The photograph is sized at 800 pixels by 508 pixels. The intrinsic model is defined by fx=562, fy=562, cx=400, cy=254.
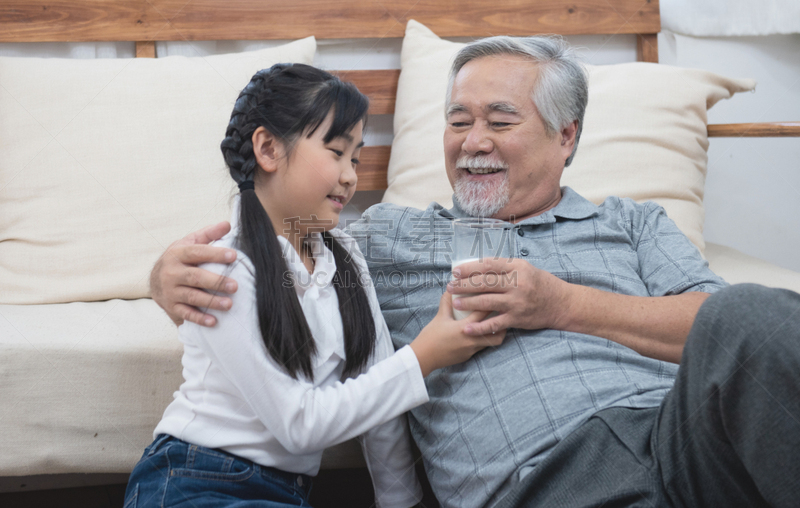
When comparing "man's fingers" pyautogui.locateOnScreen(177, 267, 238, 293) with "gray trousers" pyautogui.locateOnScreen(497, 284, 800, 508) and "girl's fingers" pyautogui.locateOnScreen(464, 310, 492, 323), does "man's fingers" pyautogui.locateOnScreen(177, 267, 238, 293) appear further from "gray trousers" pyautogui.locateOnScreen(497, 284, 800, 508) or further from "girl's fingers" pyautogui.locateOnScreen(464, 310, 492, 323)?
"gray trousers" pyautogui.locateOnScreen(497, 284, 800, 508)

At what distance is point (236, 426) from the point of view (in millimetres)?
850

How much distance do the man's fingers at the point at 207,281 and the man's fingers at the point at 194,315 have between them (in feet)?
0.11

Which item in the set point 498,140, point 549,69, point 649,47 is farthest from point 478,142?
point 649,47

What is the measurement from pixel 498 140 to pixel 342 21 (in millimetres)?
832

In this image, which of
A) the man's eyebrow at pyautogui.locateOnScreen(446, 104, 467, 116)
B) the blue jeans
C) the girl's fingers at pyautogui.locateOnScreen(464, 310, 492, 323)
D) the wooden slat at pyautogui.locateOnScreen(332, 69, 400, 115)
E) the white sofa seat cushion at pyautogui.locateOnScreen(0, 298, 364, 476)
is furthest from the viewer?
the wooden slat at pyautogui.locateOnScreen(332, 69, 400, 115)

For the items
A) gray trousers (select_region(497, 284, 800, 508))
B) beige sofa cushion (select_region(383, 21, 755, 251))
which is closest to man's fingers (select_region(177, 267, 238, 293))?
gray trousers (select_region(497, 284, 800, 508))

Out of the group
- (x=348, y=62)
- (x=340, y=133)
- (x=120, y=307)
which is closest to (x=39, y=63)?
(x=120, y=307)

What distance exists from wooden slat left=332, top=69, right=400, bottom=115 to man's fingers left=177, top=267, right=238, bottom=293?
1.08m

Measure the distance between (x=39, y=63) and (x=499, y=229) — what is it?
131 centimetres

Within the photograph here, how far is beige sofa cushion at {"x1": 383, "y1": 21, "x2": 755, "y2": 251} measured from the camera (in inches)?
56.7

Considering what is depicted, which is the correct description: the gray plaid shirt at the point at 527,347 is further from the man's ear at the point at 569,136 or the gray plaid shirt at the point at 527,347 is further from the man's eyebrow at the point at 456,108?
the man's eyebrow at the point at 456,108

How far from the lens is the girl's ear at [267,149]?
93 centimetres

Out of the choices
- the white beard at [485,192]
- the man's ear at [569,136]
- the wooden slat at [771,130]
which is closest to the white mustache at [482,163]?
the white beard at [485,192]

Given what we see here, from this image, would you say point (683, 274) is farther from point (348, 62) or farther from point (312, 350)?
point (348, 62)
